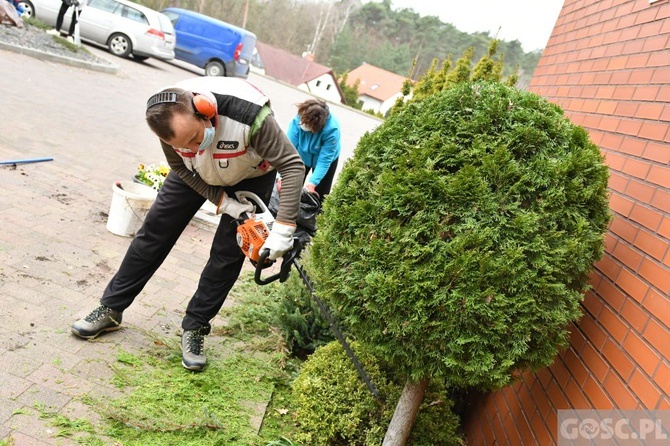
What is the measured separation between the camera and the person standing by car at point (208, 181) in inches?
99.4

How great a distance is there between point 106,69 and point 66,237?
10115 millimetres

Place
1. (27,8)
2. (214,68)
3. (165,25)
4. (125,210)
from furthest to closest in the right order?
(214,68)
(165,25)
(27,8)
(125,210)

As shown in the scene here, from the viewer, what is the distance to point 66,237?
13.5 ft

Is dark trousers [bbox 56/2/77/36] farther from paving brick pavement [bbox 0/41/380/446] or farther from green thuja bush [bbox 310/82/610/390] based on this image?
green thuja bush [bbox 310/82/610/390]

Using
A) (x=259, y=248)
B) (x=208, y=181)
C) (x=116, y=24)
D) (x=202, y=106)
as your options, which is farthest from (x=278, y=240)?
(x=116, y=24)

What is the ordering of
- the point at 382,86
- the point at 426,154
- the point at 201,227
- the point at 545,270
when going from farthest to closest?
the point at 382,86 → the point at 201,227 → the point at 426,154 → the point at 545,270

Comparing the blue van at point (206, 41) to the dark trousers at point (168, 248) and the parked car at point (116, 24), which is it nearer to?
the parked car at point (116, 24)

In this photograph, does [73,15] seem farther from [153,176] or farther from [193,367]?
[193,367]

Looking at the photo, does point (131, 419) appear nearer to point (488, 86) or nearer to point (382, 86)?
point (488, 86)

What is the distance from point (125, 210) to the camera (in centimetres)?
441

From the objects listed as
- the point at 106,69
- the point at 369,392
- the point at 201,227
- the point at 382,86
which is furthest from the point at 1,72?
the point at 382,86

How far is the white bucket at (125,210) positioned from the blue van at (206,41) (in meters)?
15.4

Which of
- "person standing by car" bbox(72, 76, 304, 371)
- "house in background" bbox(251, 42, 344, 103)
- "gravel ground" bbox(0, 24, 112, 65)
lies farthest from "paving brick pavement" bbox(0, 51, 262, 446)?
"house in background" bbox(251, 42, 344, 103)

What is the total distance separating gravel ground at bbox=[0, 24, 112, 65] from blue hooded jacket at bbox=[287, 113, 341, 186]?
9323mm
